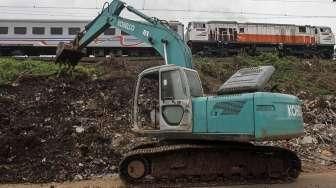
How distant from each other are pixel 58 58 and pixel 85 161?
4026 mm

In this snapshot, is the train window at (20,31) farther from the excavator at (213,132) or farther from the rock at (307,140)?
the excavator at (213,132)

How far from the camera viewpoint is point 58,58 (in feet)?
63.7

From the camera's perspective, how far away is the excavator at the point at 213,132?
41.7 feet

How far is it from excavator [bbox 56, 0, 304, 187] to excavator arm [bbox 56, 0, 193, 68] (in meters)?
1.04

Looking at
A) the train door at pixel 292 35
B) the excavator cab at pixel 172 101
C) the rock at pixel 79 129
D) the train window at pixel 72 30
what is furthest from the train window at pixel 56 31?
the excavator cab at pixel 172 101

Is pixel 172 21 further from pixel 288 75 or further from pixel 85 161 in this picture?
pixel 85 161

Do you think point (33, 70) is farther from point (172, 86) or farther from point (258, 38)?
point (258, 38)

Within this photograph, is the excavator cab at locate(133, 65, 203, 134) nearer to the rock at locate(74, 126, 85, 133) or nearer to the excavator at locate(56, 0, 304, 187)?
the excavator at locate(56, 0, 304, 187)

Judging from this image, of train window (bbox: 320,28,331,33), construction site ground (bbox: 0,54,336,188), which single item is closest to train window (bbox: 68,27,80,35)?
construction site ground (bbox: 0,54,336,188)

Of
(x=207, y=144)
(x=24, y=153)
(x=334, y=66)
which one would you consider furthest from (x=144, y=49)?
(x=207, y=144)

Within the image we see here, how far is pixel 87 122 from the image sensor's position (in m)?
19.3

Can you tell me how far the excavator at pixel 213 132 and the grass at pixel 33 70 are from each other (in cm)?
938

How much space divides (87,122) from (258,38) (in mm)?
22551

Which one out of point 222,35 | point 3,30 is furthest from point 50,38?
point 222,35
